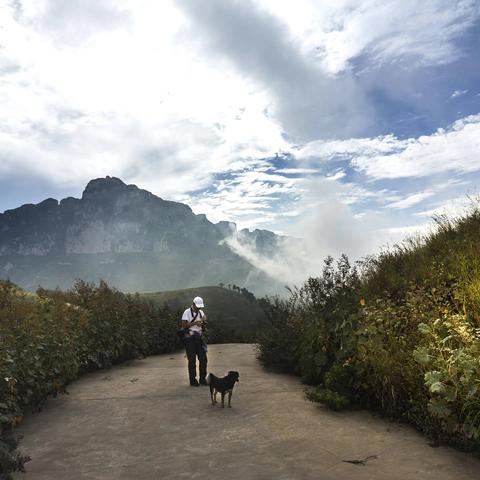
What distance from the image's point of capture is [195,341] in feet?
32.0

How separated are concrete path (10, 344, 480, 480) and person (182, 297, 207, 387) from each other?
0.70 m

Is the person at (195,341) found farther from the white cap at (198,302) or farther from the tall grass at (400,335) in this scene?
the tall grass at (400,335)

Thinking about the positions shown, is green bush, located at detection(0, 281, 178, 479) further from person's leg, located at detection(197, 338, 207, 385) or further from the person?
person's leg, located at detection(197, 338, 207, 385)

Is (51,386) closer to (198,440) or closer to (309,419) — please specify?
(198,440)

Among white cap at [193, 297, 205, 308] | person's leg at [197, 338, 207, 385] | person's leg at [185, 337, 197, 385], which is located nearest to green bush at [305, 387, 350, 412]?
A: person's leg at [197, 338, 207, 385]

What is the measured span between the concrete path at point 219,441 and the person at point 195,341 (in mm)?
701

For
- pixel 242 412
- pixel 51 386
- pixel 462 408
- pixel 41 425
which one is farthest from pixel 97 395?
pixel 462 408

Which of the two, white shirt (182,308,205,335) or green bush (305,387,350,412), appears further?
white shirt (182,308,205,335)

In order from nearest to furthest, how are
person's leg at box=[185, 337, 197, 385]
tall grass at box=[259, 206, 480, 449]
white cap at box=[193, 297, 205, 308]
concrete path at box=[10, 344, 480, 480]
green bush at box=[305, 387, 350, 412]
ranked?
concrete path at box=[10, 344, 480, 480] < tall grass at box=[259, 206, 480, 449] < green bush at box=[305, 387, 350, 412] < person's leg at box=[185, 337, 197, 385] < white cap at box=[193, 297, 205, 308]

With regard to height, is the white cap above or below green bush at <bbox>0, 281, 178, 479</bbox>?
above

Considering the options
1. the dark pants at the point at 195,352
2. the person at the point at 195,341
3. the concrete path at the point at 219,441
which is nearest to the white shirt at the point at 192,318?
the person at the point at 195,341

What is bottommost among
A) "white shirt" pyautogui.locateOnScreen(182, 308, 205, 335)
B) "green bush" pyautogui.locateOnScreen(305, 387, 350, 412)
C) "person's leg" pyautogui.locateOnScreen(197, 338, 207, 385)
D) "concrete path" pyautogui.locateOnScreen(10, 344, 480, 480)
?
"concrete path" pyautogui.locateOnScreen(10, 344, 480, 480)

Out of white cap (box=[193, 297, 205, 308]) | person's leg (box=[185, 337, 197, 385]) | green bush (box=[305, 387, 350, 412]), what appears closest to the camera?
green bush (box=[305, 387, 350, 412])

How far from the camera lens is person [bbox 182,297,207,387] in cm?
962
